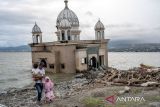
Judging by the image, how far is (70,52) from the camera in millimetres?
43812

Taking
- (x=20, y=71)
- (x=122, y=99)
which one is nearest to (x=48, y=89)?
(x=122, y=99)

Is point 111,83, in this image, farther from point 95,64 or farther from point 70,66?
point 95,64

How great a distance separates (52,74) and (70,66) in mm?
2895

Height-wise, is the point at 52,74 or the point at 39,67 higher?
the point at 39,67

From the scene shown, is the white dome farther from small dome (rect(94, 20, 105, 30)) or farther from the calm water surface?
the calm water surface

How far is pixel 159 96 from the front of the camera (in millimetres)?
15641

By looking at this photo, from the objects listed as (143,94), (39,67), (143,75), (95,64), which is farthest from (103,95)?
(95,64)

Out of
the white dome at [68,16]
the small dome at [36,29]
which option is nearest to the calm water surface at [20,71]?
the small dome at [36,29]

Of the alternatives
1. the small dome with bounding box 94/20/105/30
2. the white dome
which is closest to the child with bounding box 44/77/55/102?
the small dome with bounding box 94/20/105/30

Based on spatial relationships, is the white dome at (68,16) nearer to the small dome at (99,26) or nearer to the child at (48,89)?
the small dome at (99,26)

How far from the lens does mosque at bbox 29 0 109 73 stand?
4362 cm

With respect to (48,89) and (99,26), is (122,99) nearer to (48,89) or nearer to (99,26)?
(48,89)

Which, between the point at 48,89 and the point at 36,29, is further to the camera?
the point at 36,29

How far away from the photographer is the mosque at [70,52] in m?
43.6
